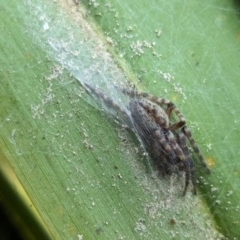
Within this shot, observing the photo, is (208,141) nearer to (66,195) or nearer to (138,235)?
(138,235)

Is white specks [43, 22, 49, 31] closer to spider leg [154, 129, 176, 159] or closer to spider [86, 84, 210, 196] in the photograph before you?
spider [86, 84, 210, 196]

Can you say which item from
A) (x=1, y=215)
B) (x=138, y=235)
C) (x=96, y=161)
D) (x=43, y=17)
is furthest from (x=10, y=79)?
(x=138, y=235)

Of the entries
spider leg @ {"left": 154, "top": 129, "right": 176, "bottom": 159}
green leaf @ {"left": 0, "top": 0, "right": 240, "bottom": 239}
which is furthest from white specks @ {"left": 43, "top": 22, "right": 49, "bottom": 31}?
spider leg @ {"left": 154, "top": 129, "right": 176, "bottom": 159}

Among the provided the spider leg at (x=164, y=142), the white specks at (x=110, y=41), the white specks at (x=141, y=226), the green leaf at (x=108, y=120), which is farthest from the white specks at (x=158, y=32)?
the white specks at (x=141, y=226)

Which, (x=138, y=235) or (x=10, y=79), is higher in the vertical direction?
(x=10, y=79)

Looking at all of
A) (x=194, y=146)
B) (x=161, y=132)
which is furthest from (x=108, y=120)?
(x=194, y=146)

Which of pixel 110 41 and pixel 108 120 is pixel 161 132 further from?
pixel 110 41
